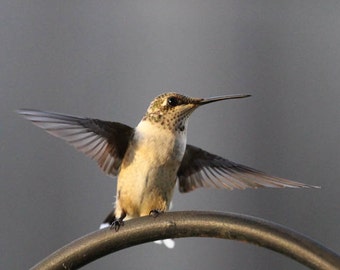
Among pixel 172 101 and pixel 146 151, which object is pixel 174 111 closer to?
pixel 172 101

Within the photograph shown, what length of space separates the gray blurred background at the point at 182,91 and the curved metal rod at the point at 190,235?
3.39 m

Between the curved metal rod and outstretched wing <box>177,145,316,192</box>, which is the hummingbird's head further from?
the curved metal rod

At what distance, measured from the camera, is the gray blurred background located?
5.61 m

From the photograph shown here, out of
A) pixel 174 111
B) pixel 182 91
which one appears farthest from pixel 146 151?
pixel 182 91

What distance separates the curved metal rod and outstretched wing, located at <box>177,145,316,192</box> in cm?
87

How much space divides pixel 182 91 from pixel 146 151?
3055 mm

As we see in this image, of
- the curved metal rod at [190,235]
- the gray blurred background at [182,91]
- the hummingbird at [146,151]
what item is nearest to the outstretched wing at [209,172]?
the hummingbird at [146,151]

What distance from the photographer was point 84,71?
6.01m

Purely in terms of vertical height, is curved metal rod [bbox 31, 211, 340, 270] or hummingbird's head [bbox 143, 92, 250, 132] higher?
hummingbird's head [bbox 143, 92, 250, 132]

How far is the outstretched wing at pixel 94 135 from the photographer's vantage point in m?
2.76

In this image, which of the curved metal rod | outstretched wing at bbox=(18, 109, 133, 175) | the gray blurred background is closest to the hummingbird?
outstretched wing at bbox=(18, 109, 133, 175)

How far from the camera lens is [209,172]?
324 cm

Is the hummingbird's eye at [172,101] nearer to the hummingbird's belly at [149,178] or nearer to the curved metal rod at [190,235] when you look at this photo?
the hummingbird's belly at [149,178]

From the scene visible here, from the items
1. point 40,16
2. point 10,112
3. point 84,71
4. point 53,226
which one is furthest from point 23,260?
point 40,16
